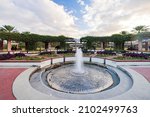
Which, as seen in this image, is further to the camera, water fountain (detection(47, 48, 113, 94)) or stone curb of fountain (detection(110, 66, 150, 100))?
water fountain (detection(47, 48, 113, 94))

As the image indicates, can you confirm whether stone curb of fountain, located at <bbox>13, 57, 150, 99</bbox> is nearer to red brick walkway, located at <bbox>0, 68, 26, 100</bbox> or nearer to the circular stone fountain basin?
red brick walkway, located at <bbox>0, 68, 26, 100</bbox>

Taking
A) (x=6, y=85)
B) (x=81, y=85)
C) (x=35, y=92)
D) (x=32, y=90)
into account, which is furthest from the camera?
(x=81, y=85)

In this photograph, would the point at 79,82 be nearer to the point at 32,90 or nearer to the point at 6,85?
the point at 32,90

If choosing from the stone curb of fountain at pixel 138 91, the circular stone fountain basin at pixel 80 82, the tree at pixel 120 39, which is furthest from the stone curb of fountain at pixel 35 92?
the tree at pixel 120 39

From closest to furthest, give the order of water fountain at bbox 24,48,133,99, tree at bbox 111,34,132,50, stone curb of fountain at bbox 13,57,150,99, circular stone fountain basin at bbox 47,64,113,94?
stone curb of fountain at bbox 13,57,150,99 < water fountain at bbox 24,48,133,99 < circular stone fountain basin at bbox 47,64,113,94 < tree at bbox 111,34,132,50

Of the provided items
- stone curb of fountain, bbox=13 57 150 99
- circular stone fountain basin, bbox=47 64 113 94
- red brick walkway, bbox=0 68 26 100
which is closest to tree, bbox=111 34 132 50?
circular stone fountain basin, bbox=47 64 113 94

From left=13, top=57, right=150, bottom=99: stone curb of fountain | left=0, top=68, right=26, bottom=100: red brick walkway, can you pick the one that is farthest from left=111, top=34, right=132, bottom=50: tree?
left=0, top=68, right=26, bottom=100: red brick walkway

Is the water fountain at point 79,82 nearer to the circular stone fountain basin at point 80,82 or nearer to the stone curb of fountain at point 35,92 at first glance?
the circular stone fountain basin at point 80,82

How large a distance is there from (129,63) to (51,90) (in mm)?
7771

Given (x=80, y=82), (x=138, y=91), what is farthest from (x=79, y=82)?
(x=138, y=91)

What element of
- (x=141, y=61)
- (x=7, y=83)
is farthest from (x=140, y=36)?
(x=7, y=83)

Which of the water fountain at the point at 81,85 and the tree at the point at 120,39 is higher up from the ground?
the tree at the point at 120,39

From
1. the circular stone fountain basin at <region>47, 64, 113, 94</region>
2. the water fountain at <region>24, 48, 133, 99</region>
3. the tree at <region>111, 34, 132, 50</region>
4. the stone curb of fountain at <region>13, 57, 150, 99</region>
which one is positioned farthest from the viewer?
the tree at <region>111, 34, 132, 50</region>

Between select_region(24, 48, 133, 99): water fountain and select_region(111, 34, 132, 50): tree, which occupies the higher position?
select_region(111, 34, 132, 50): tree
